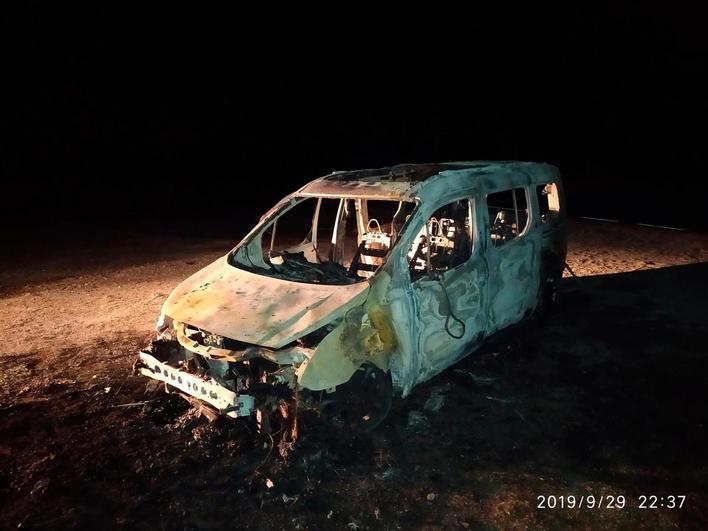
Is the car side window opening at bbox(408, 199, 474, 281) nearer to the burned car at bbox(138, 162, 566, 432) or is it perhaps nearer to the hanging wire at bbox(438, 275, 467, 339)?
the burned car at bbox(138, 162, 566, 432)

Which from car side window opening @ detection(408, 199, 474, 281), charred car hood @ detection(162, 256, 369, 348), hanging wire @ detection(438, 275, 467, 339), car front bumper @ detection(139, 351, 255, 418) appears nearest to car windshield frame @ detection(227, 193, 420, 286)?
charred car hood @ detection(162, 256, 369, 348)

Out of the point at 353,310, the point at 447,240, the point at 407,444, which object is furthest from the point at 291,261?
the point at 407,444

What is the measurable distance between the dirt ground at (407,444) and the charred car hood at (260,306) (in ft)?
2.60

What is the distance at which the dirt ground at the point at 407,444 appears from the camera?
3.30m

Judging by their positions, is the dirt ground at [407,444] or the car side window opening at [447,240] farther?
the car side window opening at [447,240]

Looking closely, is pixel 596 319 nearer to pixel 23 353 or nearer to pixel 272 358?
pixel 272 358

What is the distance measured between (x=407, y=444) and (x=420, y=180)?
2.12 metres

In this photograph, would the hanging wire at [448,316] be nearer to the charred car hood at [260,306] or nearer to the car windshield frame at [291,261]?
the car windshield frame at [291,261]

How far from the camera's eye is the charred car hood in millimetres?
3625

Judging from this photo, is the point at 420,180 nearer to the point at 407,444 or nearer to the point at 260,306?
the point at 260,306

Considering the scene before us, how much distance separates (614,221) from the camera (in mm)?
12734

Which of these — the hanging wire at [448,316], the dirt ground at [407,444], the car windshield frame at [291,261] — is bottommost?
the dirt ground at [407,444]

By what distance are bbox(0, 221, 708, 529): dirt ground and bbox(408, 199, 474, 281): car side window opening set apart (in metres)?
1.02

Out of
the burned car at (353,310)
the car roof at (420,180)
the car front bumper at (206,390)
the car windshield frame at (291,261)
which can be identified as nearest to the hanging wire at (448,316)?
the burned car at (353,310)
